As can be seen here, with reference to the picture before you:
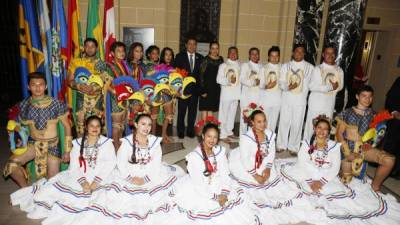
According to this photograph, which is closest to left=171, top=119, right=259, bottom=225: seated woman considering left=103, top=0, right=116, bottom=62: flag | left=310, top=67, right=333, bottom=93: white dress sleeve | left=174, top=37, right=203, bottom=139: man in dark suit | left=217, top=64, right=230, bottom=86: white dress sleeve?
left=217, top=64, right=230, bottom=86: white dress sleeve

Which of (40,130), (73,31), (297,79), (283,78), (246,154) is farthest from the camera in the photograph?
(283,78)

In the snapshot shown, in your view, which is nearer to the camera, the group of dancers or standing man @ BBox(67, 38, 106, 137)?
the group of dancers

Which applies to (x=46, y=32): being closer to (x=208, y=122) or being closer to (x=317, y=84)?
(x=208, y=122)

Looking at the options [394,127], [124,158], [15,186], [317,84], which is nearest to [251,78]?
[317,84]

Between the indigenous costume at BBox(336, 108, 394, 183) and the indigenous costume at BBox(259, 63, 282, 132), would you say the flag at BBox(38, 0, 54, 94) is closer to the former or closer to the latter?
the indigenous costume at BBox(259, 63, 282, 132)

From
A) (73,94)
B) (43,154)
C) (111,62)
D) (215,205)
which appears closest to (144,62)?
(111,62)

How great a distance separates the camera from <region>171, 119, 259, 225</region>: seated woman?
3.14m

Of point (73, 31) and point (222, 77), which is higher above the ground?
point (73, 31)

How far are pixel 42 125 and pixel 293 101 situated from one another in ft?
11.8

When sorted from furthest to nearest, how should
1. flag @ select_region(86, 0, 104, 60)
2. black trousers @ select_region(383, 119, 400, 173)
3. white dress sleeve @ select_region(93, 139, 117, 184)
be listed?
flag @ select_region(86, 0, 104, 60) < black trousers @ select_region(383, 119, 400, 173) < white dress sleeve @ select_region(93, 139, 117, 184)

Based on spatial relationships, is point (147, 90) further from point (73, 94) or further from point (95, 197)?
point (95, 197)

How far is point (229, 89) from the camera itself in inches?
218

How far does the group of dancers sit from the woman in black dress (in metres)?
0.88

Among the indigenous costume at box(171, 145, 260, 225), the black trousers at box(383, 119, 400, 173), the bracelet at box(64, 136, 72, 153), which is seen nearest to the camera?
the indigenous costume at box(171, 145, 260, 225)
